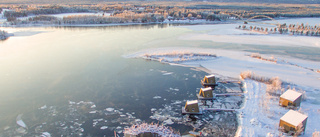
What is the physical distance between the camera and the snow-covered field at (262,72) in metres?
7.09

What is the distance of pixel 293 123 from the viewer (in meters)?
6.32

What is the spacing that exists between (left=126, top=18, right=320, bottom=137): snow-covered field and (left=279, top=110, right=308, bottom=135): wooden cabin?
26 centimetres

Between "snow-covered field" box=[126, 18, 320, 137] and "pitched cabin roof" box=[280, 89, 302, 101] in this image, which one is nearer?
"snow-covered field" box=[126, 18, 320, 137]

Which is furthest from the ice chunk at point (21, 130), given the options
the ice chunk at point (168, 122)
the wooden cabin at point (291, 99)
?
the wooden cabin at point (291, 99)

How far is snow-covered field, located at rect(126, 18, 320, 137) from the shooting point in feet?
23.3

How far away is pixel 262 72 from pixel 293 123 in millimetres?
5656

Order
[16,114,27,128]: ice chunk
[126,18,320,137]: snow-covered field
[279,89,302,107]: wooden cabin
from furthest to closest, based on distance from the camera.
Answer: [279,89,302,107]: wooden cabin, [126,18,320,137]: snow-covered field, [16,114,27,128]: ice chunk

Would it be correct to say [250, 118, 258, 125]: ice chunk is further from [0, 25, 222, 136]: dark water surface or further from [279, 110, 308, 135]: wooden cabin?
[0, 25, 222, 136]: dark water surface

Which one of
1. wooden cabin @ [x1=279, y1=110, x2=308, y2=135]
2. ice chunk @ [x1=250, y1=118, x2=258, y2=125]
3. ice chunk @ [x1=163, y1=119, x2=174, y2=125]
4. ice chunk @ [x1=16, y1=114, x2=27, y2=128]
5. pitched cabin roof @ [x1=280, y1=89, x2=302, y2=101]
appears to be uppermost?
pitched cabin roof @ [x1=280, y1=89, x2=302, y2=101]

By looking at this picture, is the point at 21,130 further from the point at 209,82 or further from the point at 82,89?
the point at 209,82

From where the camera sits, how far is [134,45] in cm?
1748

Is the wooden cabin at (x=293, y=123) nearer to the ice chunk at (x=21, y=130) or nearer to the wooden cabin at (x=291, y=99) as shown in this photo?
the wooden cabin at (x=291, y=99)

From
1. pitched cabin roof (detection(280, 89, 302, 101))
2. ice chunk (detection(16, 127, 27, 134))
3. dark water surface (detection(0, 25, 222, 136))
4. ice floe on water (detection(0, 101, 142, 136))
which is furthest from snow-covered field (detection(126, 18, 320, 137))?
ice chunk (detection(16, 127, 27, 134))

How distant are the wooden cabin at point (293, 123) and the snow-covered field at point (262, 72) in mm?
263
